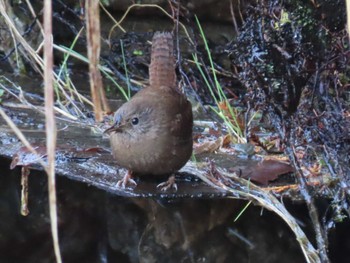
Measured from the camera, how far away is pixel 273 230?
150 inches

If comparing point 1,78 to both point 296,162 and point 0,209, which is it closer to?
point 0,209

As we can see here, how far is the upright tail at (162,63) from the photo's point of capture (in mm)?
3785

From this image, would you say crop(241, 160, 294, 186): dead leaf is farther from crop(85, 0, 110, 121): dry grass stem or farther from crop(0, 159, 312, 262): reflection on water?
crop(85, 0, 110, 121): dry grass stem

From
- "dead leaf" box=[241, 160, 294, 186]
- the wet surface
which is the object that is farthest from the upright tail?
"dead leaf" box=[241, 160, 294, 186]

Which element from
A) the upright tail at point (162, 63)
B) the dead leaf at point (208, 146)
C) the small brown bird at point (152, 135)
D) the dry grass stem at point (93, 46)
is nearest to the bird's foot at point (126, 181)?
the small brown bird at point (152, 135)

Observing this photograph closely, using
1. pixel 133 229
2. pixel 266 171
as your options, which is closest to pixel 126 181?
pixel 133 229

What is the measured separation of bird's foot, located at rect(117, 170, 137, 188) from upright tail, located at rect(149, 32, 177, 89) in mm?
515

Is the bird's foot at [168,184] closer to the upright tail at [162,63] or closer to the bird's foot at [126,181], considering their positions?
the bird's foot at [126,181]

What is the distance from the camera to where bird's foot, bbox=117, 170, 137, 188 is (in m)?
3.45

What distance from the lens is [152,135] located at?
3461 millimetres

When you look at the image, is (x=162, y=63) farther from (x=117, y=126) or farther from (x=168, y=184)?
(x=168, y=184)

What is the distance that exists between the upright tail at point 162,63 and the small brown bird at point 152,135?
17 centimetres

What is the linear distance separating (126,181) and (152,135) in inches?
9.5

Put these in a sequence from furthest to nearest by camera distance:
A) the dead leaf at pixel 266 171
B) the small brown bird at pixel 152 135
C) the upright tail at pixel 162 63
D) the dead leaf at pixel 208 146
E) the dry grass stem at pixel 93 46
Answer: the dead leaf at pixel 208 146 < the upright tail at pixel 162 63 < the dead leaf at pixel 266 171 < the small brown bird at pixel 152 135 < the dry grass stem at pixel 93 46
